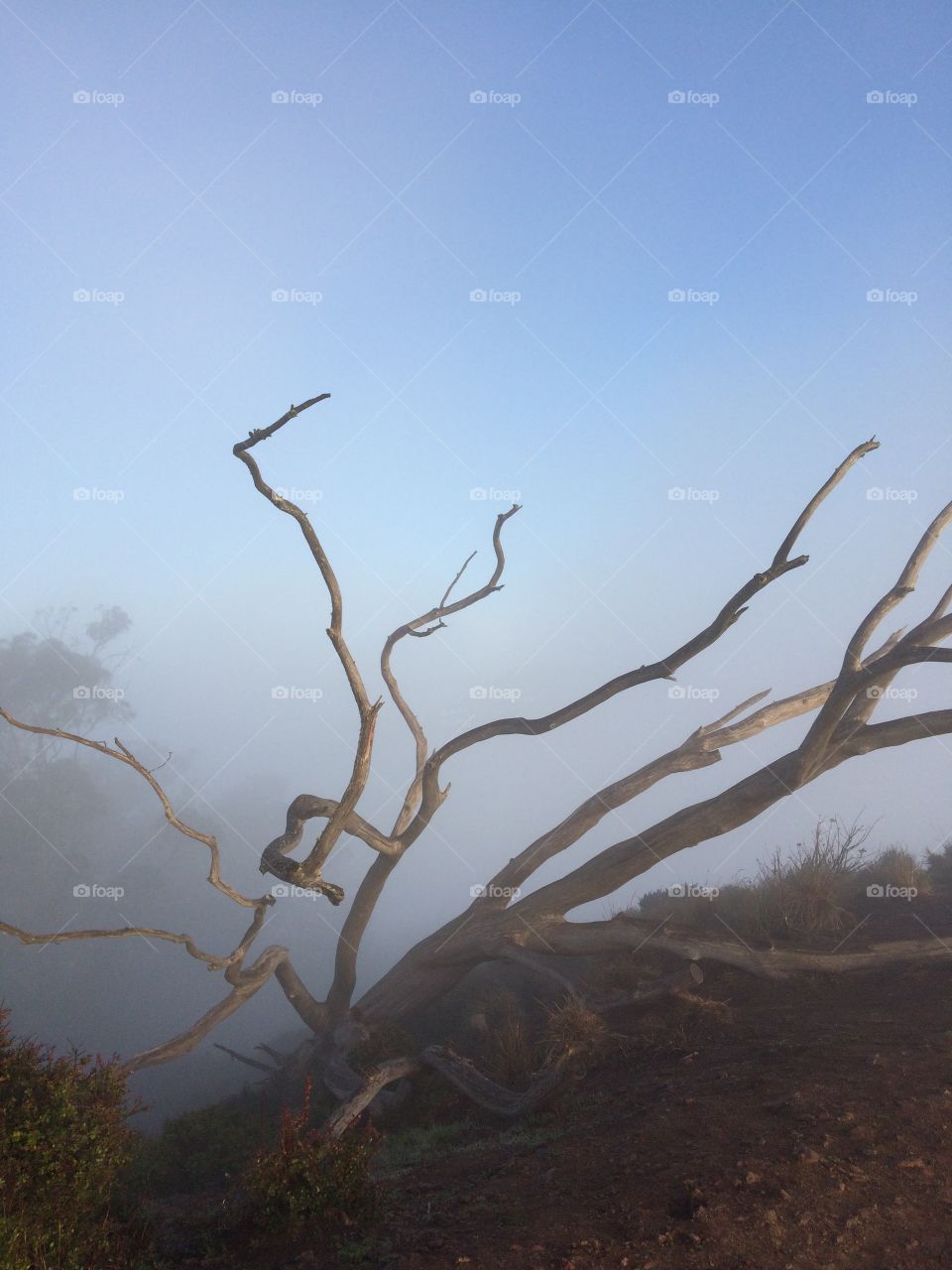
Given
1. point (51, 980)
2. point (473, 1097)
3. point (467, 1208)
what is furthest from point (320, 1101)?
point (51, 980)

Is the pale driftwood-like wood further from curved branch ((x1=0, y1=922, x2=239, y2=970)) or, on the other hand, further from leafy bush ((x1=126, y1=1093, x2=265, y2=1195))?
curved branch ((x1=0, y1=922, x2=239, y2=970))

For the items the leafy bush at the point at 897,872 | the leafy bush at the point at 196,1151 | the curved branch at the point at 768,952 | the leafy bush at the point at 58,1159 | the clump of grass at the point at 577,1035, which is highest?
the leafy bush at the point at 897,872

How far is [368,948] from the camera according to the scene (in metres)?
29.3

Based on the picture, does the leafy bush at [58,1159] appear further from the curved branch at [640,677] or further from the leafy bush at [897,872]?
the leafy bush at [897,872]

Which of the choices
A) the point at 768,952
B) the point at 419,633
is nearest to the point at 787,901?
the point at 768,952

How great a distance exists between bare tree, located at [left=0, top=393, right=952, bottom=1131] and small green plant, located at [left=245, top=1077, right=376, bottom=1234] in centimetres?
243

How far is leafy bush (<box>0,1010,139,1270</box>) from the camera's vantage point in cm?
476

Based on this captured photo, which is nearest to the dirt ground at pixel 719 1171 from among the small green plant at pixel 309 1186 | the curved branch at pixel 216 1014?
the small green plant at pixel 309 1186

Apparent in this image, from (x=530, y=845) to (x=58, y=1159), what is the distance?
7.85m

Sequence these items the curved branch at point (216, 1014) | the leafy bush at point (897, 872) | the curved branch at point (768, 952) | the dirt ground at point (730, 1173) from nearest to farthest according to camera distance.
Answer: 1. the dirt ground at point (730, 1173)
2. the curved branch at point (216, 1014)
3. the curved branch at point (768, 952)
4. the leafy bush at point (897, 872)

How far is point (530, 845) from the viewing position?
40.3 ft

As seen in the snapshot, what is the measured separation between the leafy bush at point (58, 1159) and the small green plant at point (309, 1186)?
2.91 ft

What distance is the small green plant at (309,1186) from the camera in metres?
5.30

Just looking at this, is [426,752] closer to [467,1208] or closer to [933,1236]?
[467,1208]
